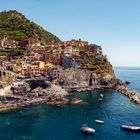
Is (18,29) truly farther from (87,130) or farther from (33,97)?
(87,130)

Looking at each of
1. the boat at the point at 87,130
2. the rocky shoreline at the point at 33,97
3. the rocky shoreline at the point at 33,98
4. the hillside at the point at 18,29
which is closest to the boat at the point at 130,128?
the boat at the point at 87,130

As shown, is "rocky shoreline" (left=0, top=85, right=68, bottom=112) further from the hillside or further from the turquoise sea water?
the hillside

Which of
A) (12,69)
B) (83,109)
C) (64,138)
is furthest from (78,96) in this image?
(64,138)

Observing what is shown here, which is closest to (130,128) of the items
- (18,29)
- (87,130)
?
(87,130)

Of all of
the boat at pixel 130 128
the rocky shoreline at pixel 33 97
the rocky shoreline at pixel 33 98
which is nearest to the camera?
the boat at pixel 130 128

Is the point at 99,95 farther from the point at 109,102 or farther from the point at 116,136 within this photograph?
the point at 116,136

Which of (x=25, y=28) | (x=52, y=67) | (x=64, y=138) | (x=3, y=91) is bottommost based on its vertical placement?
(x=64, y=138)

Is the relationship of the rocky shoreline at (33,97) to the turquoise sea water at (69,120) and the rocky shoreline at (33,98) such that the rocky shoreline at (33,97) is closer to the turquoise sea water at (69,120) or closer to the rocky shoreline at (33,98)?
the rocky shoreline at (33,98)

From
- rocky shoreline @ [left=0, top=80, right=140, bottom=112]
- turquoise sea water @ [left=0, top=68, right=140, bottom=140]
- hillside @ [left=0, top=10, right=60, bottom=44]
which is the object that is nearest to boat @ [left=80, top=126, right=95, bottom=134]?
turquoise sea water @ [left=0, top=68, right=140, bottom=140]
